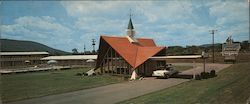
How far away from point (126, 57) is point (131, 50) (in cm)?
167

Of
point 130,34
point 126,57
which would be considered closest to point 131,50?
point 126,57

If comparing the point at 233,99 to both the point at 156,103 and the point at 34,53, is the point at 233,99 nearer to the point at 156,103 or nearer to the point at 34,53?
the point at 156,103

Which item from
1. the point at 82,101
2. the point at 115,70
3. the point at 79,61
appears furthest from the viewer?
the point at 79,61

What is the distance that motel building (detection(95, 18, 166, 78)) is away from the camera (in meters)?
27.7

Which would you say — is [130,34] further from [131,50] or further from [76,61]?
[76,61]

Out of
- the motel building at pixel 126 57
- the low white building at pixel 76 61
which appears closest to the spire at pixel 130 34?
the motel building at pixel 126 57

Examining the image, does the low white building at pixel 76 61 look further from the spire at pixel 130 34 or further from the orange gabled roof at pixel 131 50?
the orange gabled roof at pixel 131 50

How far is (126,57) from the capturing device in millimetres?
28062

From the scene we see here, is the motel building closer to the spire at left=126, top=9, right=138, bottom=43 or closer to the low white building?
the spire at left=126, top=9, right=138, bottom=43

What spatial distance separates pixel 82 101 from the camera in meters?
14.6

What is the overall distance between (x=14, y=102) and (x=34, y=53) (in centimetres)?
4901

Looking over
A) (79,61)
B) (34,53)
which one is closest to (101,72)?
(79,61)

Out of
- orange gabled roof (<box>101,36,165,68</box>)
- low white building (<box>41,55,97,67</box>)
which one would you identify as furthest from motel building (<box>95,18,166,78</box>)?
low white building (<box>41,55,97,67</box>)

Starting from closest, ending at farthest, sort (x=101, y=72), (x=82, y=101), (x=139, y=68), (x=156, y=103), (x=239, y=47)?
(x=156, y=103) < (x=82, y=101) < (x=139, y=68) < (x=101, y=72) < (x=239, y=47)
